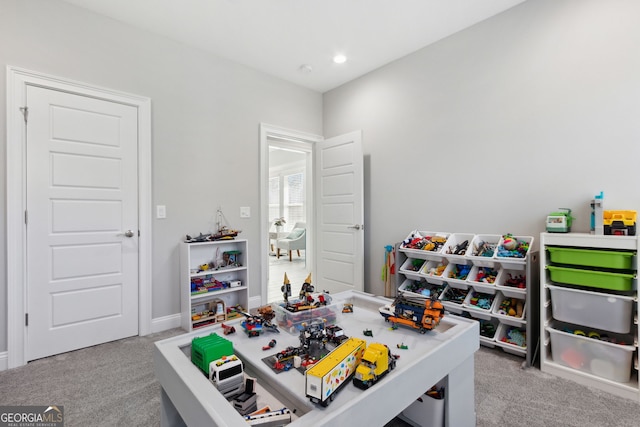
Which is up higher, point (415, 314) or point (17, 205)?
point (17, 205)

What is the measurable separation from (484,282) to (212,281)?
2.48m

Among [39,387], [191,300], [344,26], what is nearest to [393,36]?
[344,26]

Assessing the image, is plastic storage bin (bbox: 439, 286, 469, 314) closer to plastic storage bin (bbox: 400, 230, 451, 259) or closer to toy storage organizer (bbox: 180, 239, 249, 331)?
plastic storage bin (bbox: 400, 230, 451, 259)

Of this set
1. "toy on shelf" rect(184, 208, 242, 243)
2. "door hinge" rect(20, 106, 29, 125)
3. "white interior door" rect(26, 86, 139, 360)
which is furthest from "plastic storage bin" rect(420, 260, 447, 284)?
"door hinge" rect(20, 106, 29, 125)

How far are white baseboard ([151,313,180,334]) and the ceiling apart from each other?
2700mm

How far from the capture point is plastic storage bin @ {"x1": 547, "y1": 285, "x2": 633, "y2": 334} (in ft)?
5.84

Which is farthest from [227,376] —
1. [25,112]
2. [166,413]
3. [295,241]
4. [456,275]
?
[295,241]

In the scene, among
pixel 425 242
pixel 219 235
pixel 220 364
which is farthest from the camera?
pixel 219 235

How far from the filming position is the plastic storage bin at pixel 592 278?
5.81 feet

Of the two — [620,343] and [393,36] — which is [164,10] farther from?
[620,343]

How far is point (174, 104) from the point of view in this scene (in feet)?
9.64

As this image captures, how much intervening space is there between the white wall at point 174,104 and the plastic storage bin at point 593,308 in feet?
9.07

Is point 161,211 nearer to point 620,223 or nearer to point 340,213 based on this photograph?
point 340,213

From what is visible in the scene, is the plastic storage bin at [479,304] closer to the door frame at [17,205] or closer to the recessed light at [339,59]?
the recessed light at [339,59]
